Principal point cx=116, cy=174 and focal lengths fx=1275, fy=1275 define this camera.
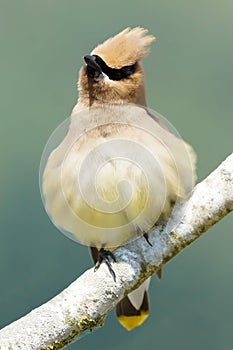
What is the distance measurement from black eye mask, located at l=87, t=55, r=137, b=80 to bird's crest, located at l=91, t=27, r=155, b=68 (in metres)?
0.02

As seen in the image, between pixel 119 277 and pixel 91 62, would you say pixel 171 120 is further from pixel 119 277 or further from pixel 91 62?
pixel 119 277

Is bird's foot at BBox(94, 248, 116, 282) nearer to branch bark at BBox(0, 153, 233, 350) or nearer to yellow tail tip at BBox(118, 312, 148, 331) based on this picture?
branch bark at BBox(0, 153, 233, 350)

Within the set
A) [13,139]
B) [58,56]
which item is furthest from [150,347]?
[58,56]

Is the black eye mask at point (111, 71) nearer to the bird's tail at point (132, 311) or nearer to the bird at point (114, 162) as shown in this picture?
the bird at point (114, 162)

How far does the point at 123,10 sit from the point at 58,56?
0.67m

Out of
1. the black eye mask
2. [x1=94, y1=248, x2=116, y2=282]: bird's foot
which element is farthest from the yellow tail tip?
the black eye mask

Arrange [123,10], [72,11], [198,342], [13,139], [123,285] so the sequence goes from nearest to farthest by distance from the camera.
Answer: [123,285], [198,342], [13,139], [123,10], [72,11]

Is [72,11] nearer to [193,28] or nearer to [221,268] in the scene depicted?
[193,28]

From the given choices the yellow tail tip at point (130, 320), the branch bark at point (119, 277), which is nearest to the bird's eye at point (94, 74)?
the branch bark at point (119, 277)

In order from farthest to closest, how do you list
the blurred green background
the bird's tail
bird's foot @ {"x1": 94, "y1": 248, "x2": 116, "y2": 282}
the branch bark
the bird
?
1. the blurred green background
2. the bird's tail
3. the bird
4. bird's foot @ {"x1": 94, "y1": 248, "x2": 116, "y2": 282}
5. the branch bark

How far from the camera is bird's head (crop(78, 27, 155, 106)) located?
462cm

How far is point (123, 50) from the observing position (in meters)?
4.70

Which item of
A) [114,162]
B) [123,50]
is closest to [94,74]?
[123,50]

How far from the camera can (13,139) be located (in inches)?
380
